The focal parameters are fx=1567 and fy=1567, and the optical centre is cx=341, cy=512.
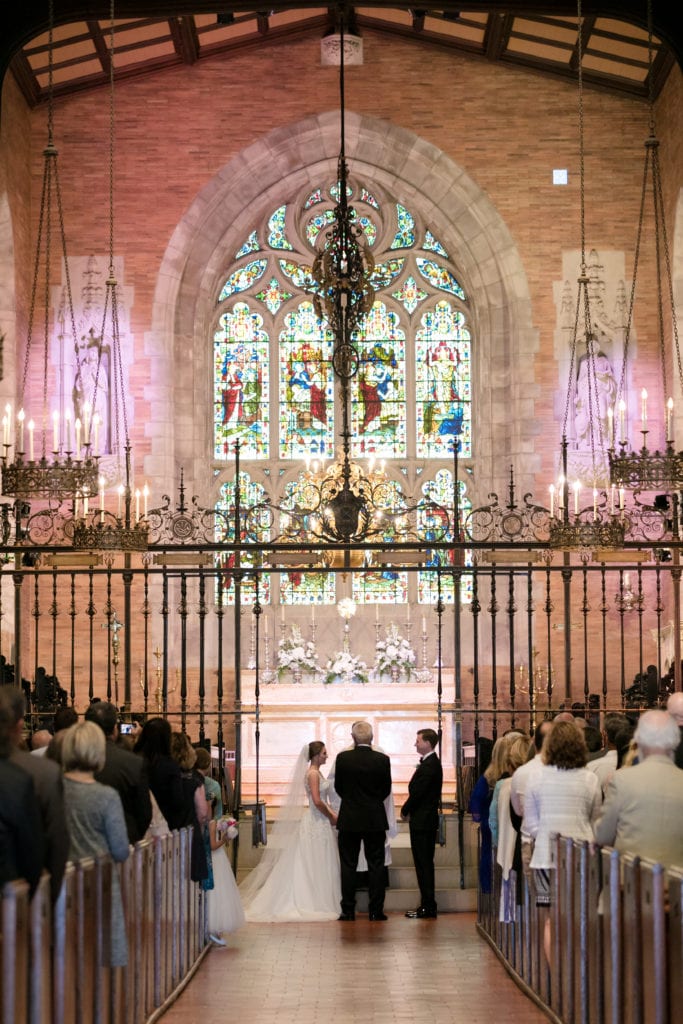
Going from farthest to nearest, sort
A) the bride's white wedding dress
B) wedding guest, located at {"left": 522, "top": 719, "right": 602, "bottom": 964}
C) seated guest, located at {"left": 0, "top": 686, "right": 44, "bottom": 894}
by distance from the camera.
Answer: the bride's white wedding dress → wedding guest, located at {"left": 522, "top": 719, "right": 602, "bottom": 964} → seated guest, located at {"left": 0, "top": 686, "right": 44, "bottom": 894}

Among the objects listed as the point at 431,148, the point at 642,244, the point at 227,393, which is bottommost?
the point at 227,393

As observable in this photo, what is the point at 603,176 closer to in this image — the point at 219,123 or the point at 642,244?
the point at 642,244

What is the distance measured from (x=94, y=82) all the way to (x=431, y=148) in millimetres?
4185

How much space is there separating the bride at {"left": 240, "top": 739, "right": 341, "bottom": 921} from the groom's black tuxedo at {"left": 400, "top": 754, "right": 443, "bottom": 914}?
0.63m

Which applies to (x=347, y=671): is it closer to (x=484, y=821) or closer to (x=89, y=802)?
(x=484, y=821)

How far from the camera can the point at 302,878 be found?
10930 mm

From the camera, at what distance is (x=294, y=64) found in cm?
1938

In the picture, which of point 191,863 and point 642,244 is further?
point 642,244

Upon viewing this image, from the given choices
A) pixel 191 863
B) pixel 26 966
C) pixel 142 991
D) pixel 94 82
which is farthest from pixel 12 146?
pixel 26 966

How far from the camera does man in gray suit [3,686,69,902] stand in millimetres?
4848

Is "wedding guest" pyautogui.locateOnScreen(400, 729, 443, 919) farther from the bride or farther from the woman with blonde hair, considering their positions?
the woman with blonde hair

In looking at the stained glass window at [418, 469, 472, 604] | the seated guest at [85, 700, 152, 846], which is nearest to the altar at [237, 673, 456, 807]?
the stained glass window at [418, 469, 472, 604]

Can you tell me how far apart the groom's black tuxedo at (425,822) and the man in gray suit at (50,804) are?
5914mm

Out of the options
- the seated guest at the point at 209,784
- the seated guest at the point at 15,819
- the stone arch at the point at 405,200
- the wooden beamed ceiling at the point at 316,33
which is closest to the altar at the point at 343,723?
the stone arch at the point at 405,200
